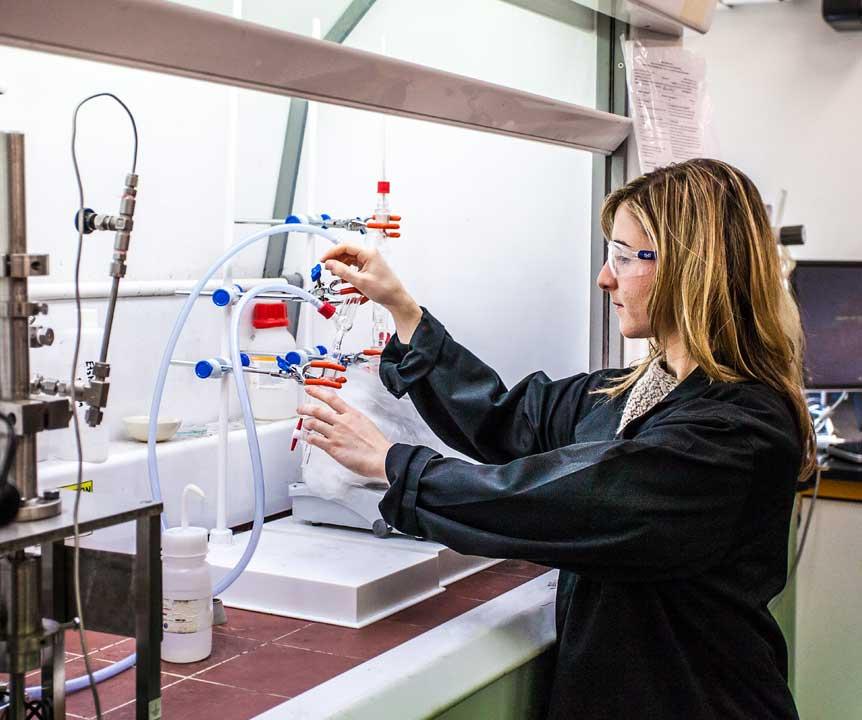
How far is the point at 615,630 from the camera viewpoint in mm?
1351

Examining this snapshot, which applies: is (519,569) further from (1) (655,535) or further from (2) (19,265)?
(2) (19,265)

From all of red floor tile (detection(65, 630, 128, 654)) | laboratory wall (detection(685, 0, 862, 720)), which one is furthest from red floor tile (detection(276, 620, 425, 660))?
laboratory wall (detection(685, 0, 862, 720))

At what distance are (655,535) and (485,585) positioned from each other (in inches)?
21.2

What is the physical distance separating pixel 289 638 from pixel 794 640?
6.08ft

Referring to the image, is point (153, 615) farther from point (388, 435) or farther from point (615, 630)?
point (388, 435)

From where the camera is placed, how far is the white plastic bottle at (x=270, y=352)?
2043mm

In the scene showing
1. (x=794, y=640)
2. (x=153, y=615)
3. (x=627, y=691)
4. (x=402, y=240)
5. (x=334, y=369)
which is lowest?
(x=794, y=640)

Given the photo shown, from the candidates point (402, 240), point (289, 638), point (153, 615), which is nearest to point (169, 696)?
point (289, 638)

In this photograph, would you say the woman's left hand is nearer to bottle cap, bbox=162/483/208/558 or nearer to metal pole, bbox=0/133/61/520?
bottle cap, bbox=162/483/208/558

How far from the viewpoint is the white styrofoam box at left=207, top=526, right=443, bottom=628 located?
1.51m

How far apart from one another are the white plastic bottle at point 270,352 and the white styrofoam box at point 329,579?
41 centimetres

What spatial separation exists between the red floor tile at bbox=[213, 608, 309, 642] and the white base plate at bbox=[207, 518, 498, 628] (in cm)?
2

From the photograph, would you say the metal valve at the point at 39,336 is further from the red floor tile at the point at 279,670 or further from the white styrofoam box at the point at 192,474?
the white styrofoam box at the point at 192,474

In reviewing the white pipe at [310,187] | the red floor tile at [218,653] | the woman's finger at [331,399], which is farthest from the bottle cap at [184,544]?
the white pipe at [310,187]
